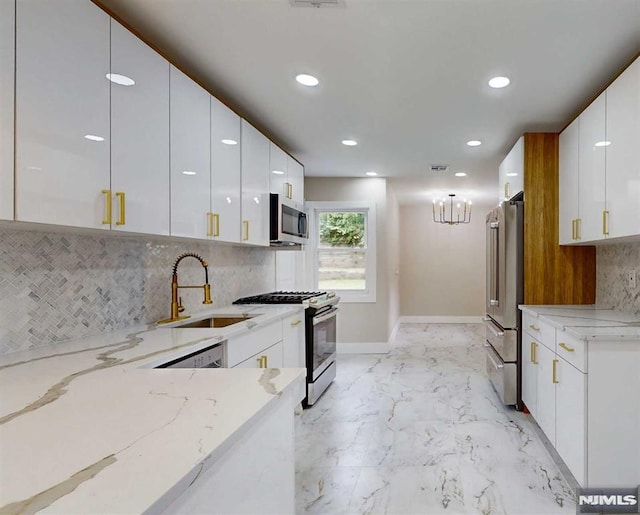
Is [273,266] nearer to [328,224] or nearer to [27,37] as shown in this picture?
[328,224]

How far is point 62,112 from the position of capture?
53.7 inches

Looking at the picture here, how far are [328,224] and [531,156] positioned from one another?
9.37 feet

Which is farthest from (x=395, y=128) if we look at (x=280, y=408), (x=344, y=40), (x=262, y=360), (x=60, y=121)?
(x=280, y=408)

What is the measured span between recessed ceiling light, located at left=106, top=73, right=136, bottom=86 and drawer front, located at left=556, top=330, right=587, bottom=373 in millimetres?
2451

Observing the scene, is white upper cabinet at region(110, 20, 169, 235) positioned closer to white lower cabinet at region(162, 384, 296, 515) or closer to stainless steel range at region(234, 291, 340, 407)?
white lower cabinet at region(162, 384, 296, 515)

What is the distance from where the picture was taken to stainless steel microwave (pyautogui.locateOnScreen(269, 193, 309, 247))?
11.1 ft

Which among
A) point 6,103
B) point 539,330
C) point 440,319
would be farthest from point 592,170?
point 440,319

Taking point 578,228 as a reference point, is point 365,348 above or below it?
below

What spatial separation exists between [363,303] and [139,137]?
13.3 feet

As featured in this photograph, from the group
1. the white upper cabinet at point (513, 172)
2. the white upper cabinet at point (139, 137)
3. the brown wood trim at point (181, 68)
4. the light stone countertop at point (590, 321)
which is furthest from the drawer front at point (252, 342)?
the white upper cabinet at point (513, 172)

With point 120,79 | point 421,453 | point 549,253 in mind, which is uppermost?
point 120,79

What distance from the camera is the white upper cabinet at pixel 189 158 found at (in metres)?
2.04

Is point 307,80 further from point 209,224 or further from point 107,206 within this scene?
point 107,206

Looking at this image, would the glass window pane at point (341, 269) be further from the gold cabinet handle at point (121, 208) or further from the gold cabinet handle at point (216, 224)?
the gold cabinet handle at point (121, 208)
